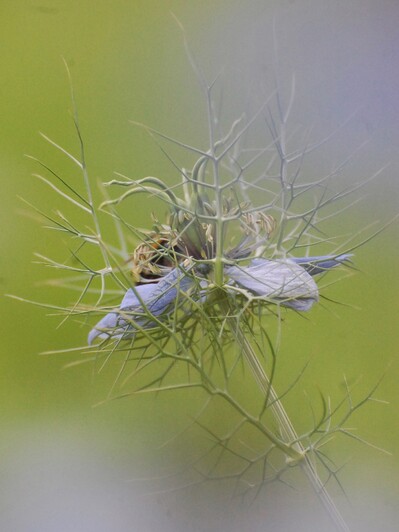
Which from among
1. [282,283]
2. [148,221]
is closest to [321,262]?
[282,283]

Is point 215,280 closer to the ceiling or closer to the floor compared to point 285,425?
closer to the ceiling

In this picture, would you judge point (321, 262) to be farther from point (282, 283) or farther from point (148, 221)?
point (148, 221)

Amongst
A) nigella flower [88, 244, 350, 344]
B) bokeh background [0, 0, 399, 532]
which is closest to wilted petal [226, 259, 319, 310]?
nigella flower [88, 244, 350, 344]

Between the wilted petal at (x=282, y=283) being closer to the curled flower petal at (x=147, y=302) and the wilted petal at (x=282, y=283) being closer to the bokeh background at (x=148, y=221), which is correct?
the curled flower petal at (x=147, y=302)

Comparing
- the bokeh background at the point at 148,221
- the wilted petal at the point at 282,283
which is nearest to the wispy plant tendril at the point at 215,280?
the wilted petal at the point at 282,283

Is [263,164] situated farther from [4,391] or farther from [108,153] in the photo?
[4,391]

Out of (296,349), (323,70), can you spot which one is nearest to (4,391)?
(296,349)

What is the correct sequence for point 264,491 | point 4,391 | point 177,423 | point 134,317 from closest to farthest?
point 134,317, point 264,491, point 177,423, point 4,391
